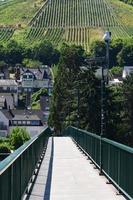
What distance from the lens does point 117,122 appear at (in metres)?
90.2

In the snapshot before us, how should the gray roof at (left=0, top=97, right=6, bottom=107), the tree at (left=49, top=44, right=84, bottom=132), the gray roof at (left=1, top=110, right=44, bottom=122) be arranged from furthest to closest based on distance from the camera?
1. the gray roof at (left=0, top=97, right=6, bottom=107)
2. the gray roof at (left=1, top=110, right=44, bottom=122)
3. the tree at (left=49, top=44, right=84, bottom=132)

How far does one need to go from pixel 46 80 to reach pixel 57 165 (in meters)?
169

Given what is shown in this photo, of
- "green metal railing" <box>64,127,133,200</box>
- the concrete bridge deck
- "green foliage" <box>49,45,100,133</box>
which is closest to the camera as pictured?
"green metal railing" <box>64,127,133,200</box>

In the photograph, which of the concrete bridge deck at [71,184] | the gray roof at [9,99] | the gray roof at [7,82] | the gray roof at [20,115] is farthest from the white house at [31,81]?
the concrete bridge deck at [71,184]

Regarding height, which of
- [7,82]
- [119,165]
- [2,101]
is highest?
[7,82]

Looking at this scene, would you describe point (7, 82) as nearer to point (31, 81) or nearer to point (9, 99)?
point (31, 81)

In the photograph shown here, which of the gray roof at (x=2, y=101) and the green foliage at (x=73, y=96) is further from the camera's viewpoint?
the gray roof at (x=2, y=101)

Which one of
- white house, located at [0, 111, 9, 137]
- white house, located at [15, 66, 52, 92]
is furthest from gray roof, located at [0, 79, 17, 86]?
white house, located at [0, 111, 9, 137]

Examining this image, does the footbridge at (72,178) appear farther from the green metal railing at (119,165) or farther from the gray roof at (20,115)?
the gray roof at (20,115)

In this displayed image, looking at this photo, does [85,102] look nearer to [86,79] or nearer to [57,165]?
[86,79]

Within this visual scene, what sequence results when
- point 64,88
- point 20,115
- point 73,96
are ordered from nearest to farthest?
point 73,96 → point 64,88 → point 20,115

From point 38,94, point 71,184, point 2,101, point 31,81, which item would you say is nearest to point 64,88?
point 2,101

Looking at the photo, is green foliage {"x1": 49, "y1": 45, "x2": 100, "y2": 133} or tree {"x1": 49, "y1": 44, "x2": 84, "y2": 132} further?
tree {"x1": 49, "y1": 44, "x2": 84, "y2": 132}

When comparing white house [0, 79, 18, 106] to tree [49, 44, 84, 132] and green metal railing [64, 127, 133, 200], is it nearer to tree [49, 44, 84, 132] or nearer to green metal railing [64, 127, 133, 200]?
tree [49, 44, 84, 132]
